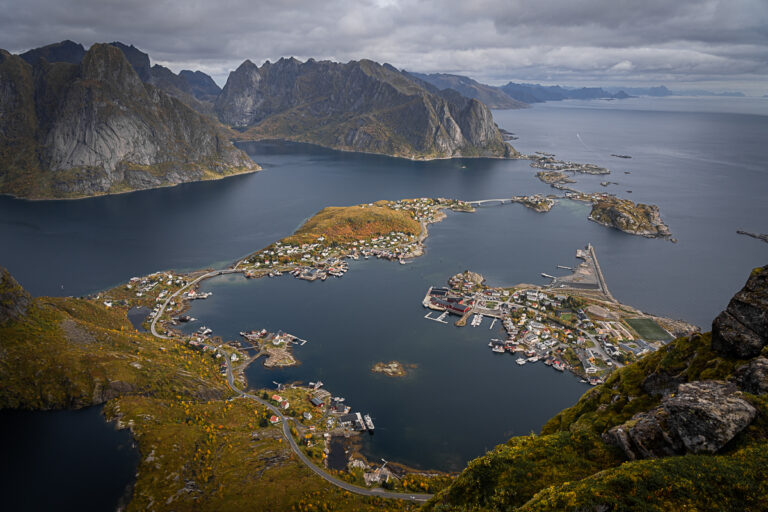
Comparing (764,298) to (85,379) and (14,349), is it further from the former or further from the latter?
(14,349)

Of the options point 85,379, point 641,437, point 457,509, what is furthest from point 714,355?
point 85,379

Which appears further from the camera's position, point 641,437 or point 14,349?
point 14,349

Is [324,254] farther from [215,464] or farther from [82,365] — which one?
[215,464]

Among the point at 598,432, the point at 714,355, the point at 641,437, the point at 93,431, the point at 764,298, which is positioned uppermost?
the point at 764,298

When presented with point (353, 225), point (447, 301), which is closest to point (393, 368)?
point (447, 301)

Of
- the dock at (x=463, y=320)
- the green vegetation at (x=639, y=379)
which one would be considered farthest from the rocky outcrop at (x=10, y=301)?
the dock at (x=463, y=320)

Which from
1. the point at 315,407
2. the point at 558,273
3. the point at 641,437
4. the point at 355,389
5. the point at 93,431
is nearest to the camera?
the point at 641,437

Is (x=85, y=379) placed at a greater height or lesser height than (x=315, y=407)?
greater
